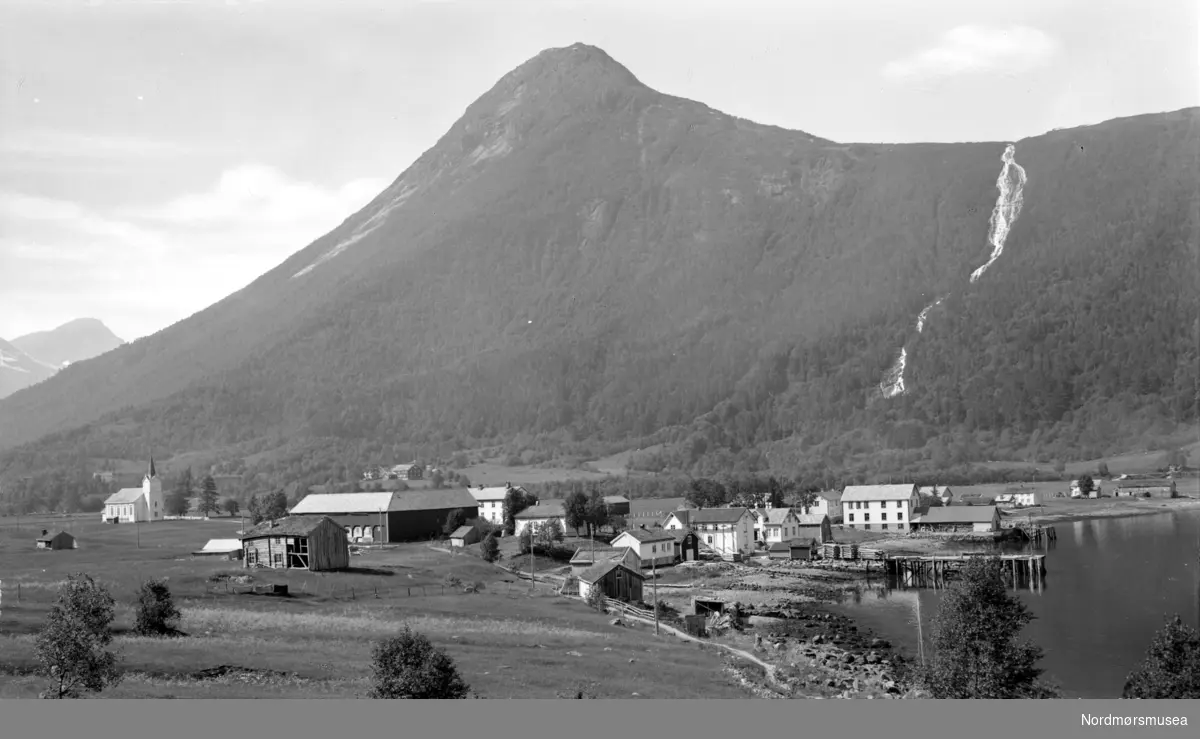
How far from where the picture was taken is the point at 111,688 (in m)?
29.5

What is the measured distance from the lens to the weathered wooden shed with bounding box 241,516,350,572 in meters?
50.4

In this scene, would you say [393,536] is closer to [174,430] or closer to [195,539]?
[195,539]

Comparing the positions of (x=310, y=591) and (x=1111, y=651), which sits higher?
(x=310, y=591)

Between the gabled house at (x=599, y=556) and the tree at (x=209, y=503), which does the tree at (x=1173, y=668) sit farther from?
the tree at (x=209, y=503)

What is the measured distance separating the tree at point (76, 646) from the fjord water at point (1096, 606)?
3007 centimetres

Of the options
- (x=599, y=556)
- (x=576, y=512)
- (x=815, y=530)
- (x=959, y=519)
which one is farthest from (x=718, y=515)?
(x=959, y=519)

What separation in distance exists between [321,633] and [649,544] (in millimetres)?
46201

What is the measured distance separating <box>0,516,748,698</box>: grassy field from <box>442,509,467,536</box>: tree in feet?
74.2

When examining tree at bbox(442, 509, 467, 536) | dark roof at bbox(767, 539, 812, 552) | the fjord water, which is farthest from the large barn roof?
tree at bbox(442, 509, 467, 536)

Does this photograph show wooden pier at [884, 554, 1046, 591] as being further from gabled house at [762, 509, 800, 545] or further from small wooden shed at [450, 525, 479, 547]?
small wooden shed at [450, 525, 479, 547]

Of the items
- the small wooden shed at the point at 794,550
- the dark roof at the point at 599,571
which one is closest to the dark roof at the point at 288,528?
the dark roof at the point at 599,571

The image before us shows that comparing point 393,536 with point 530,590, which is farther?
point 393,536
